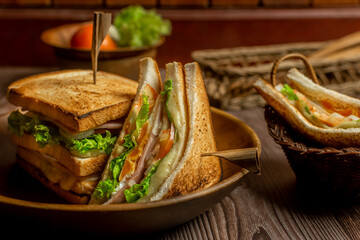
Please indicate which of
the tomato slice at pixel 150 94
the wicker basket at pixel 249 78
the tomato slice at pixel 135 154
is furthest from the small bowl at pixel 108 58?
the tomato slice at pixel 135 154

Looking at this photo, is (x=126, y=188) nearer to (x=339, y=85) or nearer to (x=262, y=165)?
(x=262, y=165)

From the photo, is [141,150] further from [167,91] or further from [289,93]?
[289,93]

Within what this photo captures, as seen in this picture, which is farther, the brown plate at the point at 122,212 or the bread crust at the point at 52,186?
the bread crust at the point at 52,186

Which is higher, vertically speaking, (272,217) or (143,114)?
(143,114)

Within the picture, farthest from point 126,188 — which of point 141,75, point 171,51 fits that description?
point 171,51

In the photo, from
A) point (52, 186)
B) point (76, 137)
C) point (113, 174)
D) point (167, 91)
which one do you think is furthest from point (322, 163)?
point (52, 186)

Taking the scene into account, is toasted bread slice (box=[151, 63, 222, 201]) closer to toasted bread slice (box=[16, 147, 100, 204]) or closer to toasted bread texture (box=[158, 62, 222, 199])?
toasted bread texture (box=[158, 62, 222, 199])

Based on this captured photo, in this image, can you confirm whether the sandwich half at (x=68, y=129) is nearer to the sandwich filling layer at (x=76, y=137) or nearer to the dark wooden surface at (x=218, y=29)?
the sandwich filling layer at (x=76, y=137)
